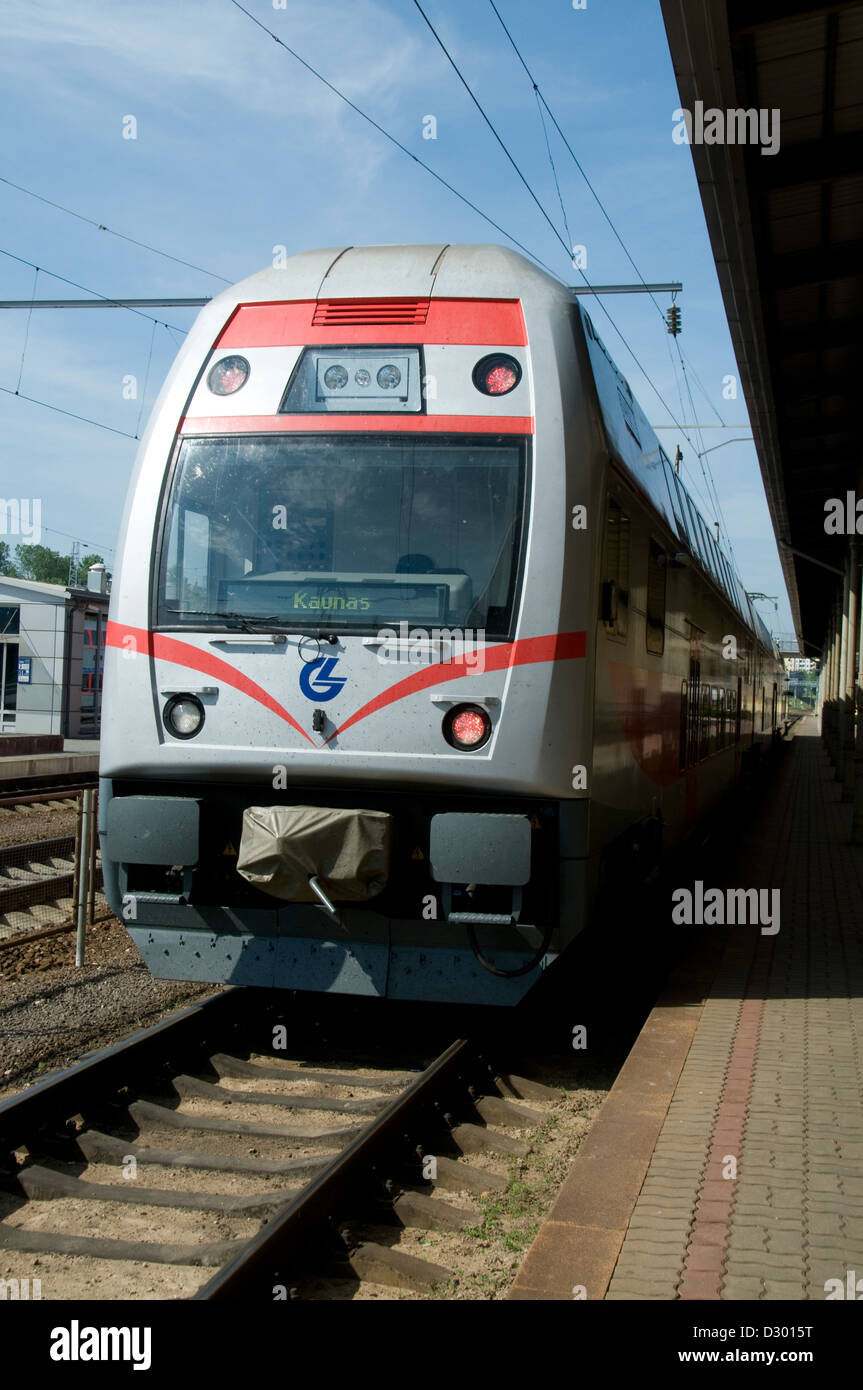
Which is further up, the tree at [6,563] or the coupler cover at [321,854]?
the tree at [6,563]

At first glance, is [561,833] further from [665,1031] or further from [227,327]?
[227,327]

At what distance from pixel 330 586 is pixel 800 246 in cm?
997

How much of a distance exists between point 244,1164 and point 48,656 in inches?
1030

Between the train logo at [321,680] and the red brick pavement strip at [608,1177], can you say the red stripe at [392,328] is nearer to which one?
the train logo at [321,680]

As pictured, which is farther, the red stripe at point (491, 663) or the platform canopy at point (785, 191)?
the platform canopy at point (785, 191)

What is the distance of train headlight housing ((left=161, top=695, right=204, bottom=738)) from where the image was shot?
5.68 m

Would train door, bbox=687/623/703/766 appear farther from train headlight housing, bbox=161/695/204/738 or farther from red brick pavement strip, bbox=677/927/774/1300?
train headlight housing, bbox=161/695/204/738

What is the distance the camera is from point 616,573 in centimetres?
628

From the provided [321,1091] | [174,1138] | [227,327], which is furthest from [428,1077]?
[227,327]

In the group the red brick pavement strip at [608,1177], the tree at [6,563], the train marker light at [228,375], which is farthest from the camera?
the tree at [6,563]

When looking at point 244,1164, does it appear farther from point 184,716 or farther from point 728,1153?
point 184,716

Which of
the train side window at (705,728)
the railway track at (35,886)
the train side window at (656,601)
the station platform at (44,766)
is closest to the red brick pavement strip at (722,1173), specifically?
the train side window at (656,601)

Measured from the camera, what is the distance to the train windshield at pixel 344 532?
5551 mm

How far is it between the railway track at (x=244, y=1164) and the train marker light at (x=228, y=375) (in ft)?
9.81
